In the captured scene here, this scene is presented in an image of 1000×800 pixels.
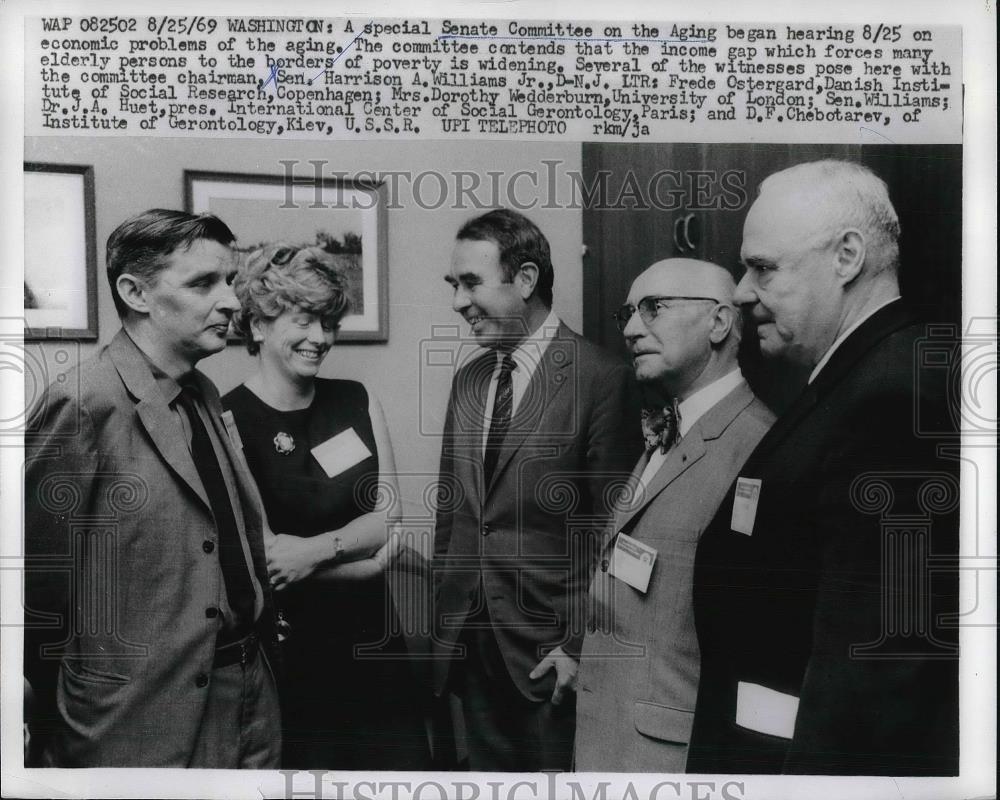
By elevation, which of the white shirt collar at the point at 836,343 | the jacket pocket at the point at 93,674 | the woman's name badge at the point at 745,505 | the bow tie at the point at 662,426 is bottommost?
the jacket pocket at the point at 93,674

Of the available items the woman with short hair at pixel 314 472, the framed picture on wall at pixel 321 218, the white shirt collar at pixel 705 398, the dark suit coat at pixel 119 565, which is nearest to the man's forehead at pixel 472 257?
the framed picture on wall at pixel 321 218

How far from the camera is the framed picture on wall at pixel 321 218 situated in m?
2.57

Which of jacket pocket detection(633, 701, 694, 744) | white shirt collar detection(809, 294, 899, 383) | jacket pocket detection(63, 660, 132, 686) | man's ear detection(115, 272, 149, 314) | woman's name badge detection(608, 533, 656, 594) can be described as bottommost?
jacket pocket detection(633, 701, 694, 744)

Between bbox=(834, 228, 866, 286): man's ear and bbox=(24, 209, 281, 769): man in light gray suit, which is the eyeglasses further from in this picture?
bbox=(24, 209, 281, 769): man in light gray suit

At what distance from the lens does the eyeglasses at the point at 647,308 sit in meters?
2.55

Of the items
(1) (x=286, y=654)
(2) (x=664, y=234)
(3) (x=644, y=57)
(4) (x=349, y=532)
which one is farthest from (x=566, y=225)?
(1) (x=286, y=654)

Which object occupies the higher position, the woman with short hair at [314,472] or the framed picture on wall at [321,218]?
the framed picture on wall at [321,218]

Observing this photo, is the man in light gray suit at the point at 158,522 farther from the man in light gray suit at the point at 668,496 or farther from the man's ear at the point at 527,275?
the man in light gray suit at the point at 668,496

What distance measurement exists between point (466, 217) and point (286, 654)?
139 cm

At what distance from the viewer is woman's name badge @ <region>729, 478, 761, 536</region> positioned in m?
2.50

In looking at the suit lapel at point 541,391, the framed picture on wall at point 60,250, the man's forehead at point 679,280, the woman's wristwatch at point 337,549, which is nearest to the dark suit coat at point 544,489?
the suit lapel at point 541,391

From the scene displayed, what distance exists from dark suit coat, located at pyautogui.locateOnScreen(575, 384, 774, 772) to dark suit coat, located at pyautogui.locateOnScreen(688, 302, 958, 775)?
5 centimetres

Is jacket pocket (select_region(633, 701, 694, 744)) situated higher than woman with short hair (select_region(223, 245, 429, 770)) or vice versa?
woman with short hair (select_region(223, 245, 429, 770))

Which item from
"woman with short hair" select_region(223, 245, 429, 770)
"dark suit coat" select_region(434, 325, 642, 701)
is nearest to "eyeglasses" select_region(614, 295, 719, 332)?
"dark suit coat" select_region(434, 325, 642, 701)
